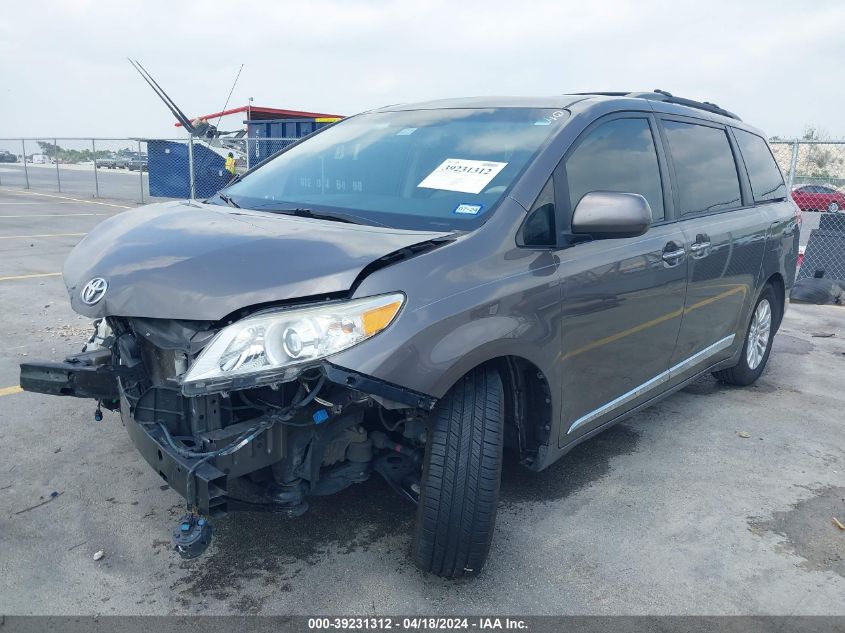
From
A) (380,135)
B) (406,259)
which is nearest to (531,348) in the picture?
(406,259)

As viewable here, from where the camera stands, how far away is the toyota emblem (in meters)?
2.44

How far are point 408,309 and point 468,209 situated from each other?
0.67 metres

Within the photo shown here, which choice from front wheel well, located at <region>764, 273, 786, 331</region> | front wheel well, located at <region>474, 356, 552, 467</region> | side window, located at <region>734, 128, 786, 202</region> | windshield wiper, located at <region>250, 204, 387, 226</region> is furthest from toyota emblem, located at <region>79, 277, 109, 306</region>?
front wheel well, located at <region>764, 273, 786, 331</region>

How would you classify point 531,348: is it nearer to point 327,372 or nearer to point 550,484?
point 327,372

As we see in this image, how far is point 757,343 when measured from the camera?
5.09m

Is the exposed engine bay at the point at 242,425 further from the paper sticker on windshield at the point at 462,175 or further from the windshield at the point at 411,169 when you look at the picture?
the paper sticker on windshield at the point at 462,175

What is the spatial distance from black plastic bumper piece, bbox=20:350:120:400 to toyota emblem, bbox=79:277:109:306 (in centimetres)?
28

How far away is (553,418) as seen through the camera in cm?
283

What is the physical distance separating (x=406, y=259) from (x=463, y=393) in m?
0.50

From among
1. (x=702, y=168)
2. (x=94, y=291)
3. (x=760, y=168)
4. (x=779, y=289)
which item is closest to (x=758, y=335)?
(x=779, y=289)

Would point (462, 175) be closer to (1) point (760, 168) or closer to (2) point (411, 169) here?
(2) point (411, 169)

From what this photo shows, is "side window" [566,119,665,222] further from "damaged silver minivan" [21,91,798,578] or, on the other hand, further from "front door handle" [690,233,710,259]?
"front door handle" [690,233,710,259]

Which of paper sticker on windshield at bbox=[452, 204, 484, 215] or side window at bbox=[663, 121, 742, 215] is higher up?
Result: side window at bbox=[663, 121, 742, 215]

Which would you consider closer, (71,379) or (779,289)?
(71,379)
